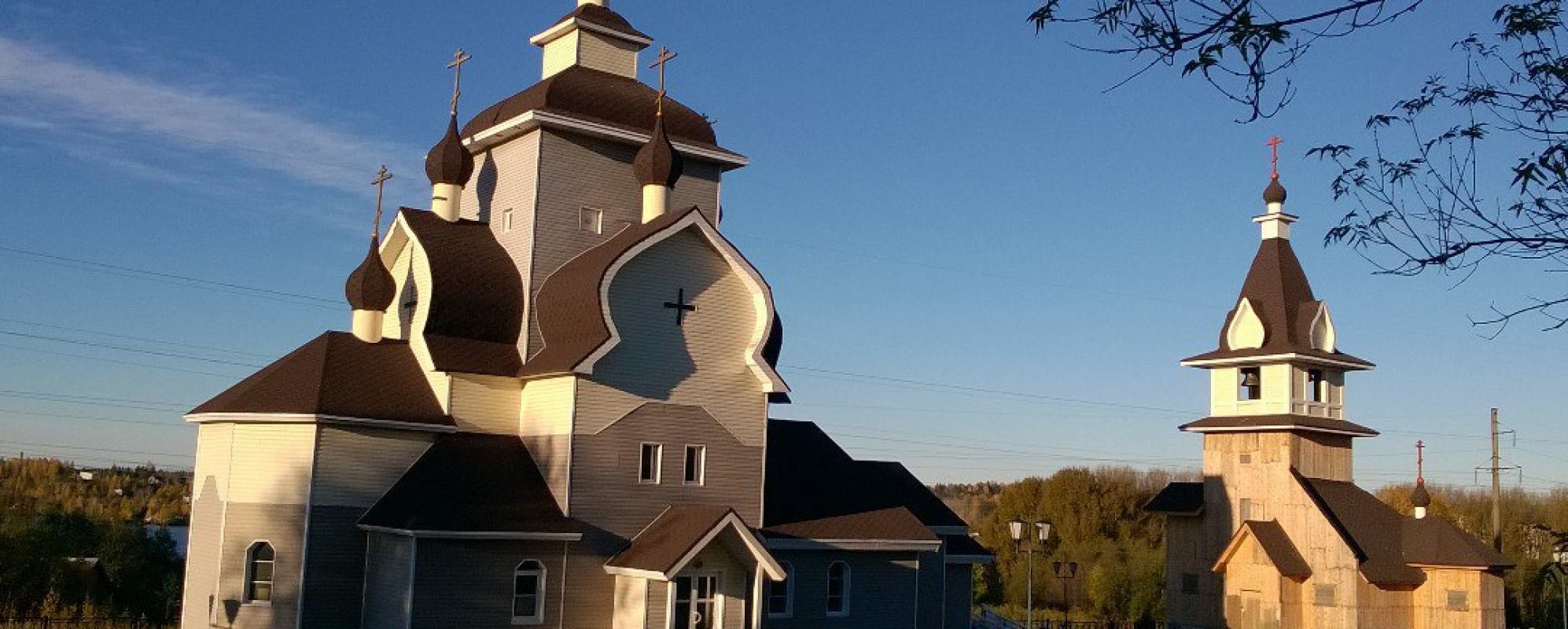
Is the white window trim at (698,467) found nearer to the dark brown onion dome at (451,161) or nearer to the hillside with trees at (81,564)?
the dark brown onion dome at (451,161)

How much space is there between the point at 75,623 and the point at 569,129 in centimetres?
1288

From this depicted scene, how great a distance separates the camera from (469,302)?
22656 mm

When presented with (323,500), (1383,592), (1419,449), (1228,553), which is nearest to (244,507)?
(323,500)

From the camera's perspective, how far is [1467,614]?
99.7 ft

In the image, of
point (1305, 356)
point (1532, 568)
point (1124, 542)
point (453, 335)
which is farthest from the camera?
point (1124, 542)

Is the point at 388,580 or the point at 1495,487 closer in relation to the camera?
the point at 388,580

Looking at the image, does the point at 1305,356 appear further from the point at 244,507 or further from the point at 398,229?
the point at 244,507

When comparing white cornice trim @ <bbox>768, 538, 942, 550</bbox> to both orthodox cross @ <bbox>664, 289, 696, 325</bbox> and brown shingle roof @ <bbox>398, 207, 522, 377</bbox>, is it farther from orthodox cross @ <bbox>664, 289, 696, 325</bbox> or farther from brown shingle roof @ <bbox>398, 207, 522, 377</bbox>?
brown shingle roof @ <bbox>398, 207, 522, 377</bbox>

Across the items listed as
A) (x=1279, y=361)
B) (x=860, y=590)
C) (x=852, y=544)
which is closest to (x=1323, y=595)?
(x=1279, y=361)

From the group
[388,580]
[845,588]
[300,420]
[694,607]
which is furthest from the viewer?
[845,588]

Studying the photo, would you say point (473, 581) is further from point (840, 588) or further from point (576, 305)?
point (840, 588)

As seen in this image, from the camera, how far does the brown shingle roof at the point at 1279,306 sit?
110 ft

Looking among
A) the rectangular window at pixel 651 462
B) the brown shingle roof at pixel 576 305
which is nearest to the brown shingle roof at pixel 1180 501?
the rectangular window at pixel 651 462

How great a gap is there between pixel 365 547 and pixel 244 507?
185cm
